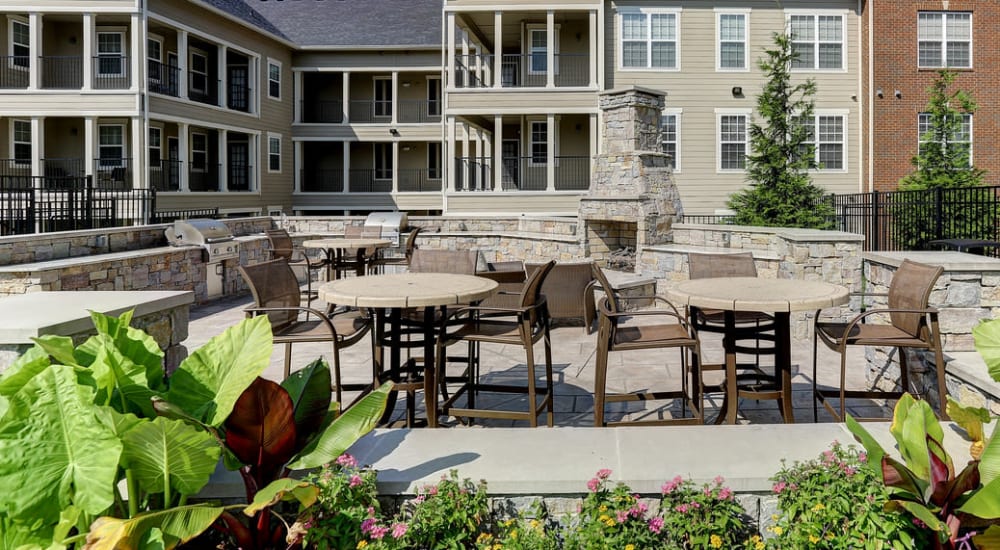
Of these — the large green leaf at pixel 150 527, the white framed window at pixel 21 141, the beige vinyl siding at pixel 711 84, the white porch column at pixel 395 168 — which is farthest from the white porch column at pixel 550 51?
the large green leaf at pixel 150 527

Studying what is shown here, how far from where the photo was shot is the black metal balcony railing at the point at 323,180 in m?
29.0

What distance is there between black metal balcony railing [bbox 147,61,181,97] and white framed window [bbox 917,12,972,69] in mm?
21447

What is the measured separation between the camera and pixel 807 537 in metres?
2.36

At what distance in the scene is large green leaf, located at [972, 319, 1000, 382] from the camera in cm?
295

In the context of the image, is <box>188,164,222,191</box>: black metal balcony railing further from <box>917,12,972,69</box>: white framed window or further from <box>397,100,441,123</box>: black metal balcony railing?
<box>917,12,972,69</box>: white framed window

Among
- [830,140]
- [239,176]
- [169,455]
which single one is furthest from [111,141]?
[169,455]

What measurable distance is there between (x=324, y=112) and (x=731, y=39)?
16.7 meters

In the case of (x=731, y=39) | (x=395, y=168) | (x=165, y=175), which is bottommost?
(x=165, y=175)

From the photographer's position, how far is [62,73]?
71.9 feet

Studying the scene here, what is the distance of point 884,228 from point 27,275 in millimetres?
13327

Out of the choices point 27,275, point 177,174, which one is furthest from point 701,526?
point 177,174

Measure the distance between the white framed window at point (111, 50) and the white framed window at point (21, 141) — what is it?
2.81 m

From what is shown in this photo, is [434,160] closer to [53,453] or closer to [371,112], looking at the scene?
[371,112]

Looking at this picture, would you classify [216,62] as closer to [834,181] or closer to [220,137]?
[220,137]
